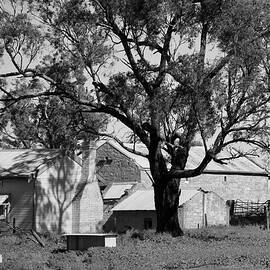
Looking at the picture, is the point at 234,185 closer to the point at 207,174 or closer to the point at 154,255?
the point at 207,174

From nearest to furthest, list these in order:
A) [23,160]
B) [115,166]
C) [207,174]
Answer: [23,160] → [115,166] → [207,174]

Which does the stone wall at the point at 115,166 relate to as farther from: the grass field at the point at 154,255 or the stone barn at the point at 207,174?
the grass field at the point at 154,255

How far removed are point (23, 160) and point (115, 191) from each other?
34.9 feet

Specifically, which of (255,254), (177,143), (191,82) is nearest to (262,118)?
(191,82)

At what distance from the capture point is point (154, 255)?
23.2 meters

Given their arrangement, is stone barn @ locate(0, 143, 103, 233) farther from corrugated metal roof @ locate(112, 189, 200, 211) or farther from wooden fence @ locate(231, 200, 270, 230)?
wooden fence @ locate(231, 200, 270, 230)

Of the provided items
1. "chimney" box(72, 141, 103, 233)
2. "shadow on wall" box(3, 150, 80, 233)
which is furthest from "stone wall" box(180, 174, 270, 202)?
"shadow on wall" box(3, 150, 80, 233)

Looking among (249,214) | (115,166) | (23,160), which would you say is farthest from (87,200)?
(249,214)

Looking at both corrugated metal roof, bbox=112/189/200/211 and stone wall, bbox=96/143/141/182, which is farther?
stone wall, bbox=96/143/141/182

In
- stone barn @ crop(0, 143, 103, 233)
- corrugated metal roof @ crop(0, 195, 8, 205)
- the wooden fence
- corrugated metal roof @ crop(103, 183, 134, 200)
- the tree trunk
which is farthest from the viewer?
corrugated metal roof @ crop(103, 183, 134, 200)

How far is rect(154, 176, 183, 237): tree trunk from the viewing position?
1251 inches

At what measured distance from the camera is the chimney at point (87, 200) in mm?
42000

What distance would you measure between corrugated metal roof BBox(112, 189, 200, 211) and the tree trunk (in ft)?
37.2

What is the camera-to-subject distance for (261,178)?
63188 mm
